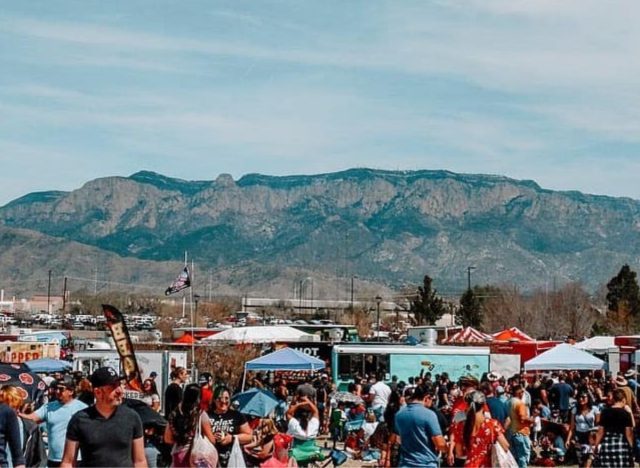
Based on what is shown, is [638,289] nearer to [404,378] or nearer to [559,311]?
[559,311]

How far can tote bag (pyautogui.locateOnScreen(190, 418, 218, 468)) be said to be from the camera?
8664mm

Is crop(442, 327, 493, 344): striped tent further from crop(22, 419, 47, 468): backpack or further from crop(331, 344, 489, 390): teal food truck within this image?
crop(22, 419, 47, 468): backpack

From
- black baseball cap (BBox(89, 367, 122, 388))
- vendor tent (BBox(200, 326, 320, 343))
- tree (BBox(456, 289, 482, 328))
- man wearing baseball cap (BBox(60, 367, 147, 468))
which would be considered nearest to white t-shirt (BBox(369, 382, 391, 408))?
man wearing baseball cap (BBox(60, 367, 147, 468))

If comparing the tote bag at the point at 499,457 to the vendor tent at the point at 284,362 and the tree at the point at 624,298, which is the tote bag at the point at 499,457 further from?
the tree at the point at 624,298

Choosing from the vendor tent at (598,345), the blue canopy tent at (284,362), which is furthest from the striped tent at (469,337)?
the blue canopy tent at (284,362)

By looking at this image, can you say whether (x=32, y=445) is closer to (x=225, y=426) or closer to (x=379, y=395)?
(x=225, y=426)

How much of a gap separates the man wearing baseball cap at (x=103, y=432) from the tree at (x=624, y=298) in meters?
70.6

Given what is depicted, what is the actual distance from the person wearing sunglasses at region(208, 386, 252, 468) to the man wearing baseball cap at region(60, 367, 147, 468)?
2.34 meters

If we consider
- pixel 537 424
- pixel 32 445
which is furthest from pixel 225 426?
pixel 537 424

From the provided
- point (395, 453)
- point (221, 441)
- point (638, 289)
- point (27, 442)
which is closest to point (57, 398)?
point (27, 442)

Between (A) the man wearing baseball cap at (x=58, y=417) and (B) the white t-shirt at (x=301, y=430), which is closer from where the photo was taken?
(A) the man wearing baseball cap at (x=58, y=417)

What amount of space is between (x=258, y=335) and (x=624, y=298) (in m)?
49.4

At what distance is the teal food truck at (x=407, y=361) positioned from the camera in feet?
96.4

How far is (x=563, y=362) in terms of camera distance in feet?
82.1
